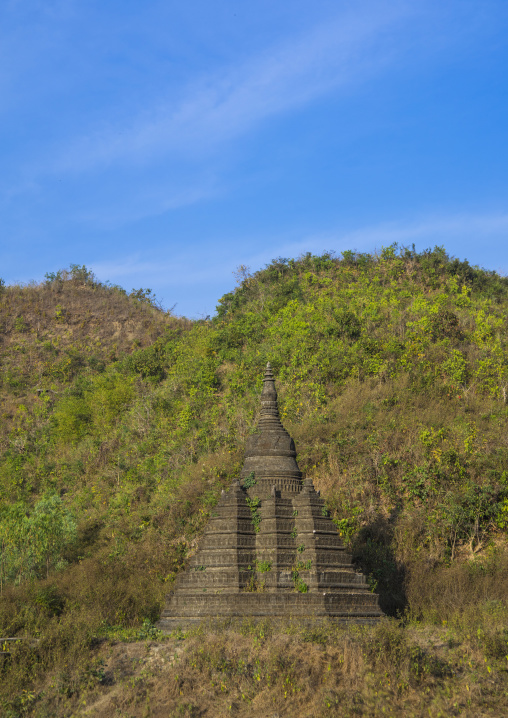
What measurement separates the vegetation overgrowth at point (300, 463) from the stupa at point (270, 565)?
1283 mm

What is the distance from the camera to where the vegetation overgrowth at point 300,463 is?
43.9ft

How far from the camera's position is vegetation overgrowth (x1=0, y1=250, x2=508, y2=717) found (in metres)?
13.4

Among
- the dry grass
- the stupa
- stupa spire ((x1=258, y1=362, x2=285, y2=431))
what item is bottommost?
the dry grass

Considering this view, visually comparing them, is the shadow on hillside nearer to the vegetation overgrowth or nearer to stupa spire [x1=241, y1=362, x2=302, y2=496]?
the vegetation overgrowth

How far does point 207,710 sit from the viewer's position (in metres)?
12.5

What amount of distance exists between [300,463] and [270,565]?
37.4 feet

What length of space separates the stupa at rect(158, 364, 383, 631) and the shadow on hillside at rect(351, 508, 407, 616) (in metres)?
4.18

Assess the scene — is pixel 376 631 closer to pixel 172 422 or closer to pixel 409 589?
pixel 409 589

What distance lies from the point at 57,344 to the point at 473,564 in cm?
4050

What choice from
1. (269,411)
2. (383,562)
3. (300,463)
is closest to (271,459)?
(269,411)

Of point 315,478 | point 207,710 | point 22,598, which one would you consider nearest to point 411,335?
point 315,478

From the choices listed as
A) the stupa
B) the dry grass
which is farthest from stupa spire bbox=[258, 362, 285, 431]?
the dry grass

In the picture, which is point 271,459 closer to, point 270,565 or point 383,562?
point 270,565

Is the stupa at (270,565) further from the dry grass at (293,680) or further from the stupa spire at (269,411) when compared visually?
the dry grass at (293,680)
